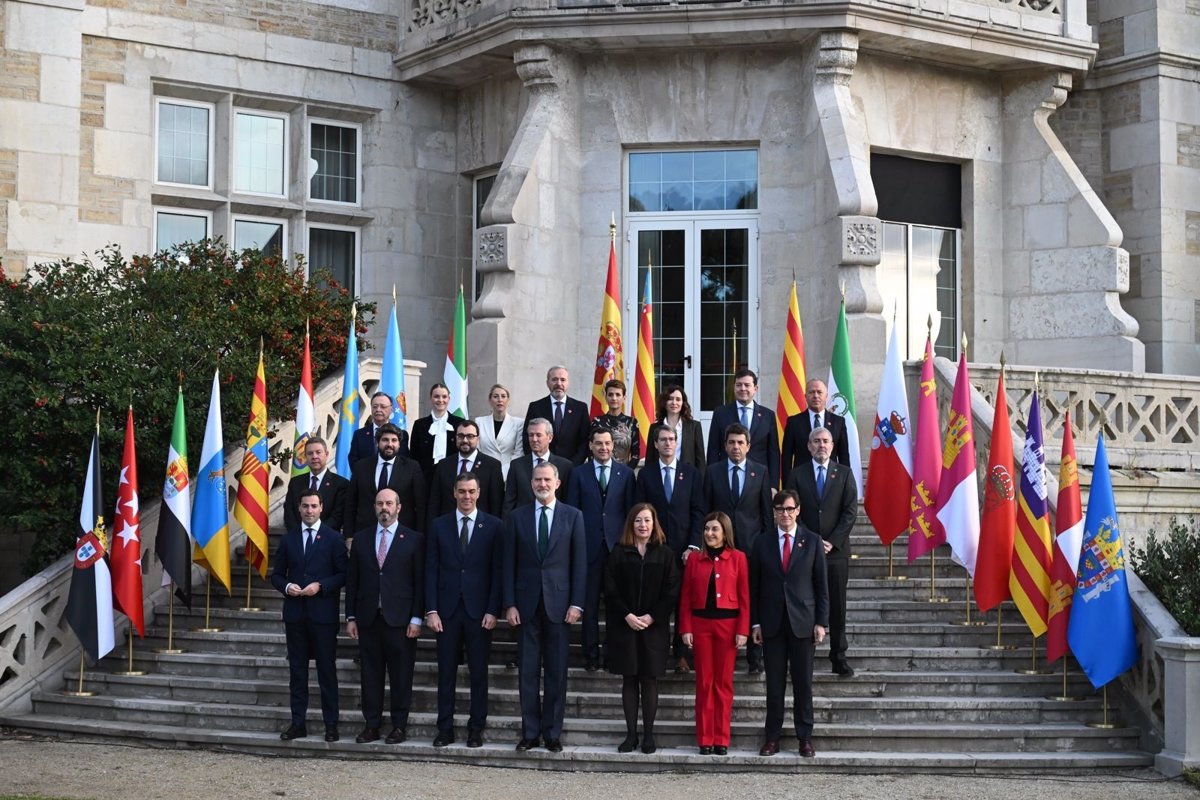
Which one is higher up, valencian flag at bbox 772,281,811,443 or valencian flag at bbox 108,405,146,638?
valencian flag at bbox 772,281,811,443

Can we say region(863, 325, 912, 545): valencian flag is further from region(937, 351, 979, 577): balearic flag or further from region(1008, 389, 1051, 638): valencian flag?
region(1008, 389, 1051, 638): valencian flag

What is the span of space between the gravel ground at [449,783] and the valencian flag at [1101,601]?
0.96 meters

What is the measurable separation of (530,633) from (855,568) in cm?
376

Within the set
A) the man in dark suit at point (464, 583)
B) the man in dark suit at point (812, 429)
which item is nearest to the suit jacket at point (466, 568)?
the man in dark suit at point (464, 583)

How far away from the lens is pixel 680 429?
13125 millimetres

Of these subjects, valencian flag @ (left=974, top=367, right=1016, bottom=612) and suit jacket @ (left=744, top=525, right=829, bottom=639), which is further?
valencian flag @ (left=974, top=367, right=1016, bottom=612)

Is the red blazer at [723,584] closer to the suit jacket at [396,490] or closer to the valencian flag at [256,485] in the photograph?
the suit jacket at [396,490]

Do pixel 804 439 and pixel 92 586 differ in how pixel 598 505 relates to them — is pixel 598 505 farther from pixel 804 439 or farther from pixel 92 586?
pixel 92 586

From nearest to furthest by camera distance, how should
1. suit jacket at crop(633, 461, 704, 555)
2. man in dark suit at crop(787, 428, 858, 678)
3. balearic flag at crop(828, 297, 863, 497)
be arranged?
suit jacket at crop(633, 461, 704, 555), man in dark suit at crop(787, 428, 858, 678), balearic flag at crop(828, 297, 863, 497)

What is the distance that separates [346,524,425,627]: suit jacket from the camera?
11.9 metres

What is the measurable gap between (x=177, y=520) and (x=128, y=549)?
0.50m

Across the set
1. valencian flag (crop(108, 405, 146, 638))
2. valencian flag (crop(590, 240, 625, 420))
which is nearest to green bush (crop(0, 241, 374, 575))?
valencian flag (crop(108, 405, 146, 638))

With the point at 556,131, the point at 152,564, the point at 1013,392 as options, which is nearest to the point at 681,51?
the point at 556,131

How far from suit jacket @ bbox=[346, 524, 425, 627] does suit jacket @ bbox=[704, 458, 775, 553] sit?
219 cm
